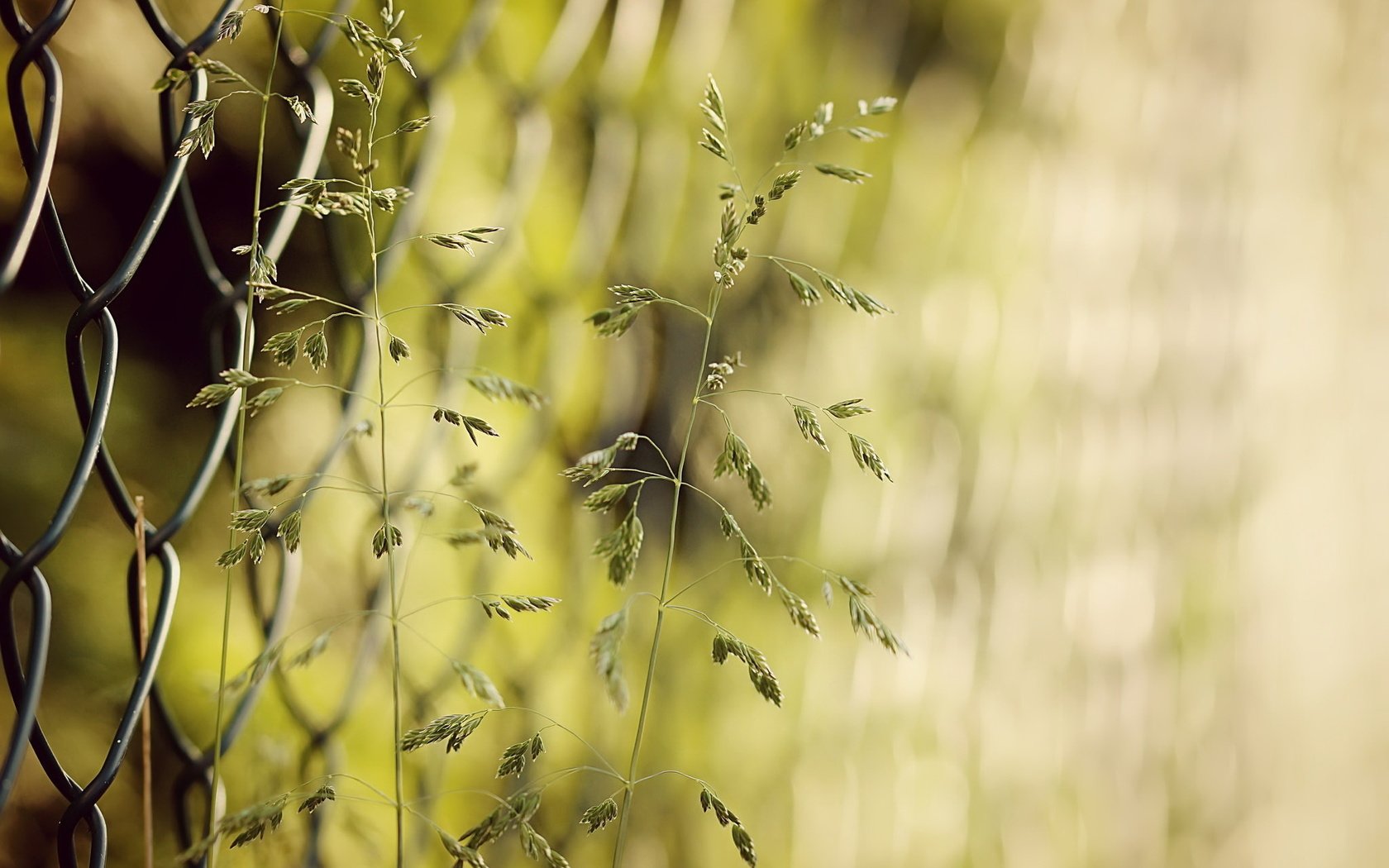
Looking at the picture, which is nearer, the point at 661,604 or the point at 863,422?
the point at 661,604

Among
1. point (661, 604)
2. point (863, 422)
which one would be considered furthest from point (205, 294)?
point (863, 422)

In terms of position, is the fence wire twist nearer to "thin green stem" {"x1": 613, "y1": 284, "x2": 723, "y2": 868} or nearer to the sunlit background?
the sunlit background

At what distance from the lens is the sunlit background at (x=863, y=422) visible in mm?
364

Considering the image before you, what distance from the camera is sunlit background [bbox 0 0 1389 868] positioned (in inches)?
14.3

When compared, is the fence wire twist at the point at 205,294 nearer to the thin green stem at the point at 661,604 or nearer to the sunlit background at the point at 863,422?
the sunlit background at the point at 863,422

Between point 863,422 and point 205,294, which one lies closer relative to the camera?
point 205,294

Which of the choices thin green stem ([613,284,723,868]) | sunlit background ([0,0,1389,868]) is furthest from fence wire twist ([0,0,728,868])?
thin green stem ([613,284,723,868])

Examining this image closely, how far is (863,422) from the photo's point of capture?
63 cm

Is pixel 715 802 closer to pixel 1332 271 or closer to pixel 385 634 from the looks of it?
pixel 385 634

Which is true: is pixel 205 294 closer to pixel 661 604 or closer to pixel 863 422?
pixel 661 604

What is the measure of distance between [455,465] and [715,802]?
218 millimetres

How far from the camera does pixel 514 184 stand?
1.49 feet

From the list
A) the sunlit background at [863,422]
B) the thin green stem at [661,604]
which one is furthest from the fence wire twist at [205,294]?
the thin green stem at [661,604]

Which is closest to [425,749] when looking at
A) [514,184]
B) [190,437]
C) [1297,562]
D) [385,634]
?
[385,634]
